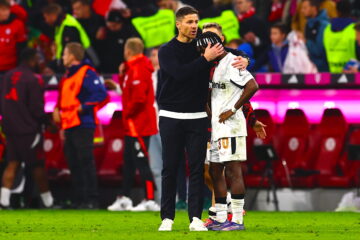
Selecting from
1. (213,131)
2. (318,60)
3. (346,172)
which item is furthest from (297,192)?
(213,131)

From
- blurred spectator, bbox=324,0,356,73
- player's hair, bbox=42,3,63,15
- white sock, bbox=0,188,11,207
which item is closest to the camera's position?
white sock, bbox=0,188,11,207

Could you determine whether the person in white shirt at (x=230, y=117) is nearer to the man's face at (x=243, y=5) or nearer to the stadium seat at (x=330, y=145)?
the stadium seat at (x=330, y=145)

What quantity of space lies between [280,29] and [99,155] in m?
3.50

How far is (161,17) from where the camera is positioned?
19.4m

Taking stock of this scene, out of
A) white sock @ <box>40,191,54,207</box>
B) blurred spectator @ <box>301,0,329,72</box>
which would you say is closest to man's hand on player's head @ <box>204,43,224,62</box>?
white sock @ <box>40,191,54,207</box>

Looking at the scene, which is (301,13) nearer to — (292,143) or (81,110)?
(292,143)

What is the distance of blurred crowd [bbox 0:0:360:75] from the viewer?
18734 millimetres

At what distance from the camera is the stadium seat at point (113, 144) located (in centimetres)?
1859

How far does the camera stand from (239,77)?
40.0 feet

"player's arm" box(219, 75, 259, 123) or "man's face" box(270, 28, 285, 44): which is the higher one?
"man's face" box(270, 28, 285, 44)

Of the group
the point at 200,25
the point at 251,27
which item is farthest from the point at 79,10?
the point at 251,27

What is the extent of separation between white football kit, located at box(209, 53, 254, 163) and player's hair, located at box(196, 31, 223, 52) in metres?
0.36

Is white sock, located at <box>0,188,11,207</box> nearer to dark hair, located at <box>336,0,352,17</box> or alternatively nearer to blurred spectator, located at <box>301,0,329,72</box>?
blurred spectator, located at <box>301,0,329,72</box>

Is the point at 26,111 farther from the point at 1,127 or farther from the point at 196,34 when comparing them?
the point at 196,34
